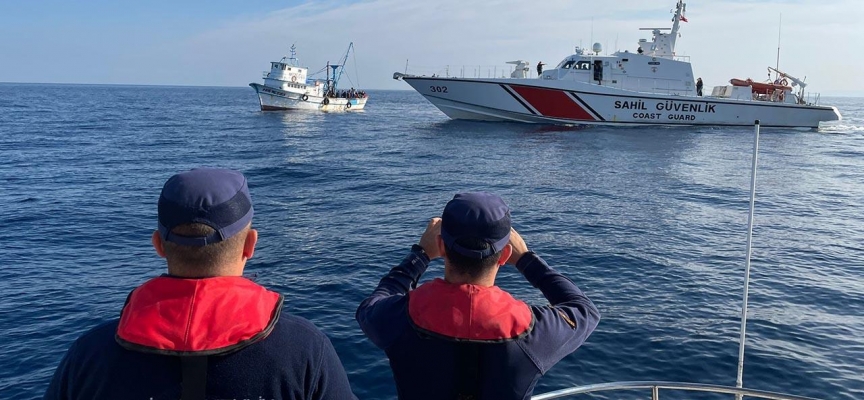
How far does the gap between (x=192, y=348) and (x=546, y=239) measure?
1216cm

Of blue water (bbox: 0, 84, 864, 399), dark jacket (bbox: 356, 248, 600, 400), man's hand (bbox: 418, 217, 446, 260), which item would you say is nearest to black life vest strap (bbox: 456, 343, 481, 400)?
dark jacket (bbox: 356, 248, 600, 400)

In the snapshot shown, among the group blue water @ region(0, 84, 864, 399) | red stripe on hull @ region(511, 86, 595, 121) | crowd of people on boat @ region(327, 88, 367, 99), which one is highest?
crowd of people on boat @ region(327, 88, 367, 99)

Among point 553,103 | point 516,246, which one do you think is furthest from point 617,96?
point 516,246

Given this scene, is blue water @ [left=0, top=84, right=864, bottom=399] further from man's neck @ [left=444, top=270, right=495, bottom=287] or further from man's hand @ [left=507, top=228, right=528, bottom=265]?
man's neck @ [left=444, top=270, right=495, bottom=287]

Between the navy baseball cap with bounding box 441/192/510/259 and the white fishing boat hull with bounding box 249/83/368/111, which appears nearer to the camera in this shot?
the navy baseball cap with bounding box 441/192/510/259

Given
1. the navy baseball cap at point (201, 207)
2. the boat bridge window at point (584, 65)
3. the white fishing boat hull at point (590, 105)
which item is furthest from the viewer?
the boat bridge window at point (584, 65)

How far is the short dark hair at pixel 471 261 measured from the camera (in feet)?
6.77

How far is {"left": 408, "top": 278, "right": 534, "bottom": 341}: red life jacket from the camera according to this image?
197 centimetres

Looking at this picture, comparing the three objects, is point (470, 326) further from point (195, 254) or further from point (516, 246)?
point (195, 254)

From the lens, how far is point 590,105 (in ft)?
122

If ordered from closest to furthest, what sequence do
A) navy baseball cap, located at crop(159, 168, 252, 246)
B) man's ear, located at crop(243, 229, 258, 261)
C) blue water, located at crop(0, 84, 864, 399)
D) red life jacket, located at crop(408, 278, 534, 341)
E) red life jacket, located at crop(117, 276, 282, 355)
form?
red life jacket, located at crop(117, 276, 282, 355) → navy baseball cap, located at crop(159, 168, 252, 246) → man's ear, located at crop(243, 229, 258, 261) → red life jacket, located at crop(408, 278, 534, 341) → blue water, located at crop(0, 84, 864, 399)

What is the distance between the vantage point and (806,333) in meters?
8.46

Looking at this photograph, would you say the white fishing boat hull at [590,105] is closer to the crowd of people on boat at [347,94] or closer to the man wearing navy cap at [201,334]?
the crowd of people on boat at [347,94]

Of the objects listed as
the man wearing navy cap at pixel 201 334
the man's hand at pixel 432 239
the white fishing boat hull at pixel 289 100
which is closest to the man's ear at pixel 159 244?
the man wearing navy cap at pixel 201 334
